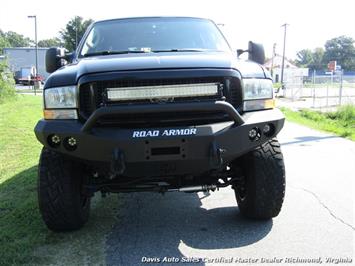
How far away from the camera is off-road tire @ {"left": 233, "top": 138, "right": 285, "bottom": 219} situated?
14.2 feet

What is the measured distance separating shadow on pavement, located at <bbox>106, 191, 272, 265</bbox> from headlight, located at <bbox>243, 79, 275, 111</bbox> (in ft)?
3.69

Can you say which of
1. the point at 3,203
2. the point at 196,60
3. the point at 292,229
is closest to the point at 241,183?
the point at 292,229

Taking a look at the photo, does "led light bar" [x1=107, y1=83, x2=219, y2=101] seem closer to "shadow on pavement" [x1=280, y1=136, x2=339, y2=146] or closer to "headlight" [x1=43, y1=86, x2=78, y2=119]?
"headlight" [x1=43, y1=86, x2=78, y2=119]

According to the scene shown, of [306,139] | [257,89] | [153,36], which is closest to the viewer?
[257,89]

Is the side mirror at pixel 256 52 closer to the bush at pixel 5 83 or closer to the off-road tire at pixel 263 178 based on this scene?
the off-road tire at pixel 263 178

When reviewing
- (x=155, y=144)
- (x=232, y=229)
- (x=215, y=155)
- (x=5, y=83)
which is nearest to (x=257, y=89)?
(x=215, y=155)

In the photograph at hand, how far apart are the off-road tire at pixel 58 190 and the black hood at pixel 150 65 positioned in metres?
0.66

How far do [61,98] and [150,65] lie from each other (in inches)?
29.5

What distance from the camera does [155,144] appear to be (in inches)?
143

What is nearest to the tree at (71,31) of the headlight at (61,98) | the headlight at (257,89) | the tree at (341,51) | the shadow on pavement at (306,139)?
the shadow on pavement at (306,139)

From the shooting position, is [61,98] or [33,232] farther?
[33,232]

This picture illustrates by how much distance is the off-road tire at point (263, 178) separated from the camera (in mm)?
4328

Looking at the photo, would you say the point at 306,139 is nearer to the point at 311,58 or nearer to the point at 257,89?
the point at 257,89

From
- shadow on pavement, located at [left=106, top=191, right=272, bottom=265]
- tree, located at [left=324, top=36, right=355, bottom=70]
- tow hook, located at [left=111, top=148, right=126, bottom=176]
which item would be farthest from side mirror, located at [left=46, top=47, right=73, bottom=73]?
tree, located at [left=324, top=36, right=355, bottom=70]
